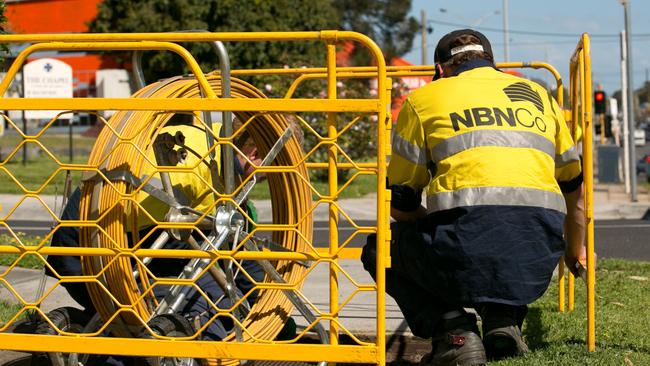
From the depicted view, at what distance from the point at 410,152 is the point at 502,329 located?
0.89 m

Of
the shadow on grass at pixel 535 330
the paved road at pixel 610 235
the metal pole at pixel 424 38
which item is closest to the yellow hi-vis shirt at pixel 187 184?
the shadow on grass at pixel 535 330

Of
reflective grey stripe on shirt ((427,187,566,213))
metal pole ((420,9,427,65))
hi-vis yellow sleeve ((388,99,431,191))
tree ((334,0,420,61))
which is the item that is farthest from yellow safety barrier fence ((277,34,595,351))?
tree ((334,0,420,61))

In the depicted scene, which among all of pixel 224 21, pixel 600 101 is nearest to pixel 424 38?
pixel 224 21

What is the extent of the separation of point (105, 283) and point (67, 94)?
69.5 feet

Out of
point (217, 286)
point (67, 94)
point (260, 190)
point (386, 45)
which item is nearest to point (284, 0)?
point (67, 94)

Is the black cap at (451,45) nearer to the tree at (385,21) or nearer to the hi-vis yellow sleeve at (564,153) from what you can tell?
the hi-vis yellow sleeve at (564,153)

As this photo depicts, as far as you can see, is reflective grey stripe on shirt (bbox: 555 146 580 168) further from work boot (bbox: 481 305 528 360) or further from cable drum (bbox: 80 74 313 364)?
cable drum (bbox: 80 74 313 364)

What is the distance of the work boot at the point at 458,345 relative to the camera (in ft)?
14.4

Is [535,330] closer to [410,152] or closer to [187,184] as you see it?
[410,152]

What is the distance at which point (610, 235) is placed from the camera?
1270cm

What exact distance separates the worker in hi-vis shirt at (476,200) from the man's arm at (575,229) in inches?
17.4

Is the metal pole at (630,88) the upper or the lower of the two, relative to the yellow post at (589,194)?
upper

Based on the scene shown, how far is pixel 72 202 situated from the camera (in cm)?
499

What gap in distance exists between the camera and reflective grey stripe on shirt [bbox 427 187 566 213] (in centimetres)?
434
